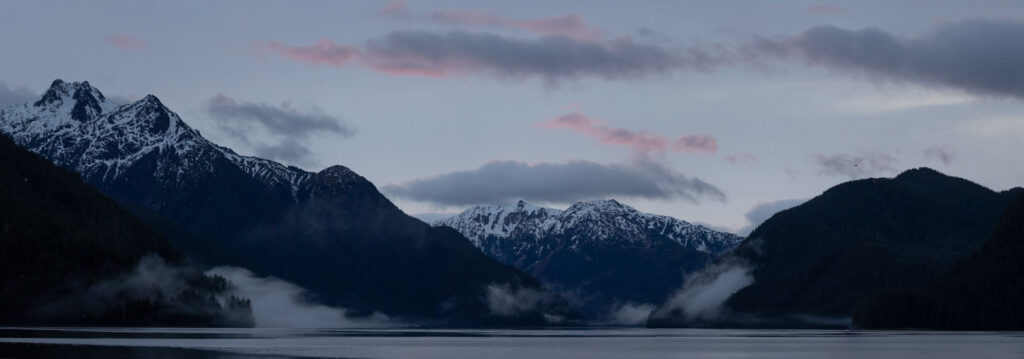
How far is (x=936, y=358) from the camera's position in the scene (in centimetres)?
14375

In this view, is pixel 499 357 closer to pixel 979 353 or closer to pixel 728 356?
pixel 728 356

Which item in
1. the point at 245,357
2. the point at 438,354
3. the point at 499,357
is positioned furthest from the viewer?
the point at 438,354

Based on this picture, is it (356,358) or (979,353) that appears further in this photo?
(979,353)

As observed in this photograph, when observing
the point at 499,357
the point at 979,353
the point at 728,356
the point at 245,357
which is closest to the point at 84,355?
the point at 245,357

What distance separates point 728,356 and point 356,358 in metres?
54.7

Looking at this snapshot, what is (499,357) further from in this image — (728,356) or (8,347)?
(8,347)

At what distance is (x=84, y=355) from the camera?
13138cm

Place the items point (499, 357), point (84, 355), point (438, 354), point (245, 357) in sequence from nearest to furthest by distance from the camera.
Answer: point (84, 355), point (245, 357), point (499, 357), point (438, 354)

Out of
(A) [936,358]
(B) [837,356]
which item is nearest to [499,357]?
(B) [837,356]

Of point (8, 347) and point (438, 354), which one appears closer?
point (8, 347)

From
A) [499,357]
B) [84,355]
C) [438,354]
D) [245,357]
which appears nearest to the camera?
[84,355]

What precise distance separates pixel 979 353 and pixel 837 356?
18500mm

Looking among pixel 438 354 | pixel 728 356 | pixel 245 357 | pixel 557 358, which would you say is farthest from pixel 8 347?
pixel 728 356

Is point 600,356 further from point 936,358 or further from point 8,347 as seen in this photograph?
point 8,347
